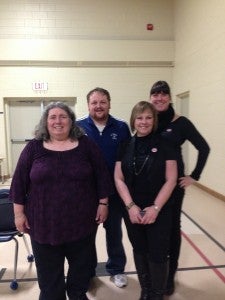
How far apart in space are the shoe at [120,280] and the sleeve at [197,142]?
102cm

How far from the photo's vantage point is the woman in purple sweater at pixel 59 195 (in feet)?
5.21

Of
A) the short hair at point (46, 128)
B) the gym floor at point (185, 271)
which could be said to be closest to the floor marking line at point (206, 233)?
A: the gym floor at point (185, 271)

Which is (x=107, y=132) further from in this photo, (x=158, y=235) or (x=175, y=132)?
(x=158, y=235)

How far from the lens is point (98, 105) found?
81.6 inches

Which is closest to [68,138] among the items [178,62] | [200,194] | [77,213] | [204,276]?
[77,213]

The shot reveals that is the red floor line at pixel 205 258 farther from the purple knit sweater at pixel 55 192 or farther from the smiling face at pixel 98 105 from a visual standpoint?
the smiling face at pixel 98 105

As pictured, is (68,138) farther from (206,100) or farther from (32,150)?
(206,100)

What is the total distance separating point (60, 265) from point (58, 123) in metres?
0.88

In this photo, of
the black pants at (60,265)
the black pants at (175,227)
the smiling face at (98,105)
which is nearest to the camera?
the black pants at (60,265)

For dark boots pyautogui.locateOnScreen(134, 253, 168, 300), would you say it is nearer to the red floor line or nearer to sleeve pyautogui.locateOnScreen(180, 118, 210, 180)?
sleeve pyautogui.locateOnScreen(180, 118, 210, 180)

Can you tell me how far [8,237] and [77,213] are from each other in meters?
1.01

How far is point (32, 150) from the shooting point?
64.9 inches

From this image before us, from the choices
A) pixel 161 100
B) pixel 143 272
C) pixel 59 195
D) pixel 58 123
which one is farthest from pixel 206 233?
pixel 58 123

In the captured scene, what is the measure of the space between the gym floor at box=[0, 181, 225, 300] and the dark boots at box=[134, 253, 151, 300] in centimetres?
23
